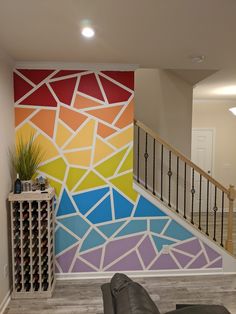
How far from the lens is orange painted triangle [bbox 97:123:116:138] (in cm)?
346

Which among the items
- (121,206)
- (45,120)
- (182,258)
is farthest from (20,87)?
(182,258)

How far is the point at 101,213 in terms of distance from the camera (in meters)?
3.54

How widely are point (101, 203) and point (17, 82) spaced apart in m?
1.79

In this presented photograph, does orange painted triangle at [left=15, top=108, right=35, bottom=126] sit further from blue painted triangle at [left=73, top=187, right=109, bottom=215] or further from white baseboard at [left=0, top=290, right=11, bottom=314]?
white baseboard at [left=0, top=290, right=11, bottom=314]

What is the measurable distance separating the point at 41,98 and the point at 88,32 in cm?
130

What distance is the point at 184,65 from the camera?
11.2 ft

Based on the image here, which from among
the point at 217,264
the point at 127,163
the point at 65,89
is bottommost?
the point at 217,264

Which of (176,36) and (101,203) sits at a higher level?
(176,36)

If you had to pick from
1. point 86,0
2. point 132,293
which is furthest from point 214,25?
point 132,293

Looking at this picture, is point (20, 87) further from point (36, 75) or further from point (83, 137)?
point (83, 137)

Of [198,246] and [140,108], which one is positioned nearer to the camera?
[198,246]

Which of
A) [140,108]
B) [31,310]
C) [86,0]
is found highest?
[86,0]

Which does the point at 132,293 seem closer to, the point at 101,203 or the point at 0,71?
the point at 101,203

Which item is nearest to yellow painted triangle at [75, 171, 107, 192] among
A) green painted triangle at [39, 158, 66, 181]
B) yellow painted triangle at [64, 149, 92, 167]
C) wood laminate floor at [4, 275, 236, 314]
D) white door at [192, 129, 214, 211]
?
yellow painted triangle at [64, 149, 92, 167]
